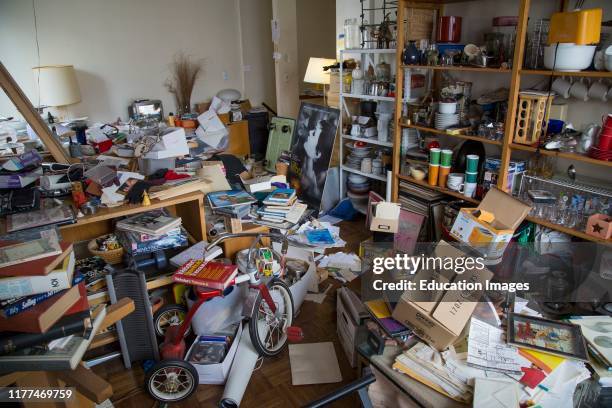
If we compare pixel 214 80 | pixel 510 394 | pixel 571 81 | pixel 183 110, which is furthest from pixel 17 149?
pixel 571 81

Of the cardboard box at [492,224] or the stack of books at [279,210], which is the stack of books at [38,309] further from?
the cardboard box at [492,224]

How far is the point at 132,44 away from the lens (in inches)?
187

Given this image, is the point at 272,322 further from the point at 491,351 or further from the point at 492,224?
the point at 492,224

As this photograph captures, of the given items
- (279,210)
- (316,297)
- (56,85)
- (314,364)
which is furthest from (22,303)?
(56,85)

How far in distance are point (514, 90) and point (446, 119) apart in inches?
20.5

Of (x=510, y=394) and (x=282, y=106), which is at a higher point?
(x=282, y=106)

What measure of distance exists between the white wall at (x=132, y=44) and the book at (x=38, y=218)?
8.77 ft

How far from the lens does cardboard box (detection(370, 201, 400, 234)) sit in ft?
9.19

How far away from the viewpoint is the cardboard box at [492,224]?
225cm

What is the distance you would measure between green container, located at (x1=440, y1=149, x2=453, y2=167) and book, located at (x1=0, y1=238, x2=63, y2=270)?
232 centimetres

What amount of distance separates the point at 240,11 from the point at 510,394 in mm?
5288

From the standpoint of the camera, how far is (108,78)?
15.2ft

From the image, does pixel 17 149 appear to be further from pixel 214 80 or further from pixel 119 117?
pixel 214 80

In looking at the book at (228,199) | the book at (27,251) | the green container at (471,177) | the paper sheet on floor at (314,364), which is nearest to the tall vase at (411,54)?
the green container at (471,177)
